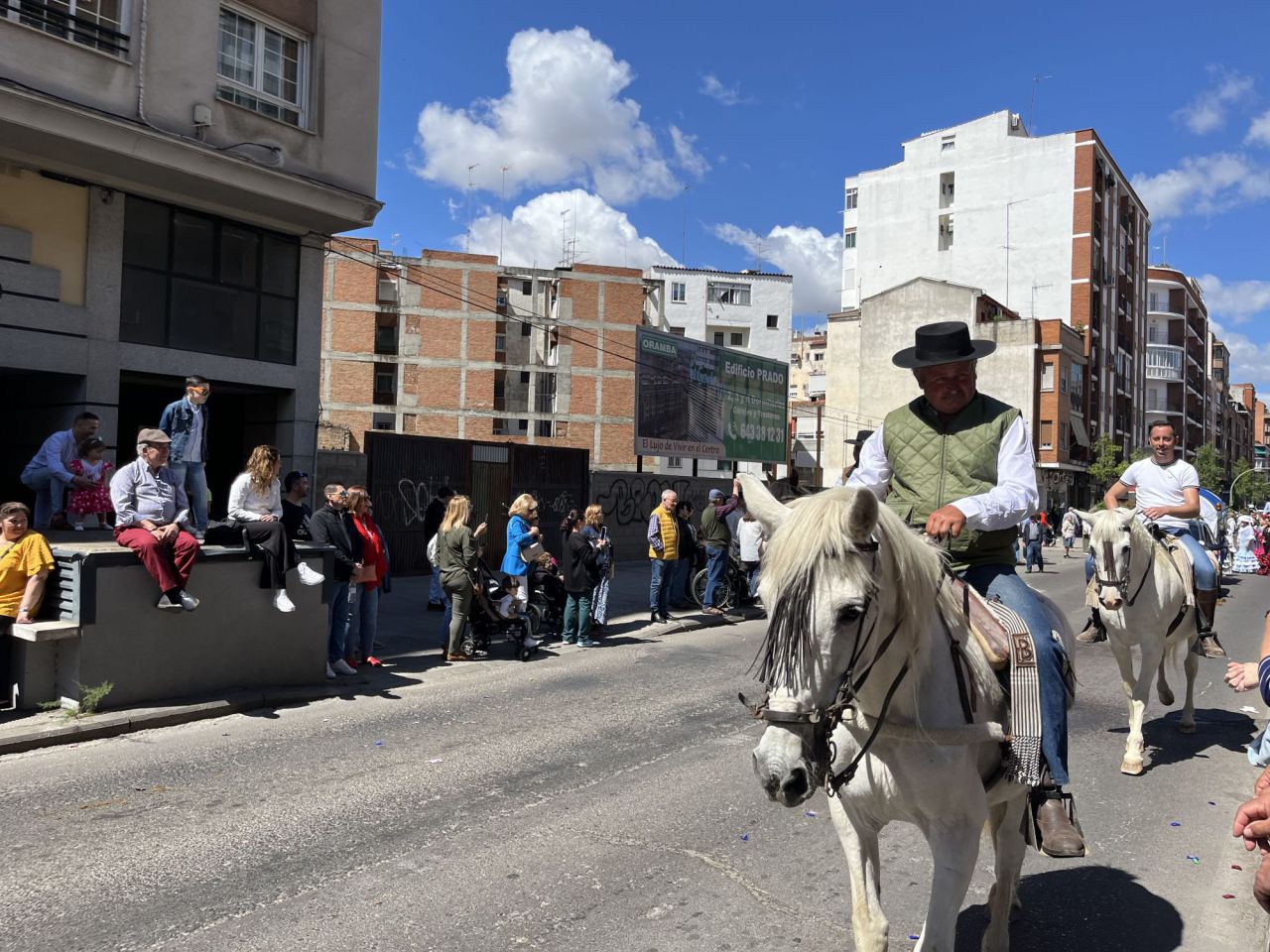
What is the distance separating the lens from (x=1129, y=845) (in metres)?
5.09

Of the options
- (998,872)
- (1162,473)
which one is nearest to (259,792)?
(998,872)

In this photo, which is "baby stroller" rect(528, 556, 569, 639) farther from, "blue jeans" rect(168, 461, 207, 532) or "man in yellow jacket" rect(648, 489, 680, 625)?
"blue jeans" rect(168, 461, 207, 532)

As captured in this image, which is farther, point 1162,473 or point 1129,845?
point 1162,473

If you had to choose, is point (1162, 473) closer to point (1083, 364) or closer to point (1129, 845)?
point (1129, 845)

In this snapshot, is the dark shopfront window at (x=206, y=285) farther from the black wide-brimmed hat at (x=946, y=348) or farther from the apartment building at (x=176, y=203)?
the black wide-brimmed hat at (x=946, y=348)

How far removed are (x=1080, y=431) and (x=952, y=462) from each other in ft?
191

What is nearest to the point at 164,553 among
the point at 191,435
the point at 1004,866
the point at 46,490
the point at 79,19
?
the point at 191,435

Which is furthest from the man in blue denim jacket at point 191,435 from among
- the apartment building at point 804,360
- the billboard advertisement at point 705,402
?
the apartment building at point 804,360

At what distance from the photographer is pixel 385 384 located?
57.0 metres

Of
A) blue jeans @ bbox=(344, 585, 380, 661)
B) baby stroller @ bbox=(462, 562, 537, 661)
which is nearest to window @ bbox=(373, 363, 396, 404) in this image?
baby stroller @ bbox=(462, 562, 537, 661)

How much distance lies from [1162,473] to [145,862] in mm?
8270

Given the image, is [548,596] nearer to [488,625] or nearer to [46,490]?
[488,625]

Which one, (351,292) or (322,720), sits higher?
(351,292)

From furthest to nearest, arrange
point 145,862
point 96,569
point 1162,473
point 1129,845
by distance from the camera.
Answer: point 1162,473 → point 96,569 → point 1129,845 → point 145,862
